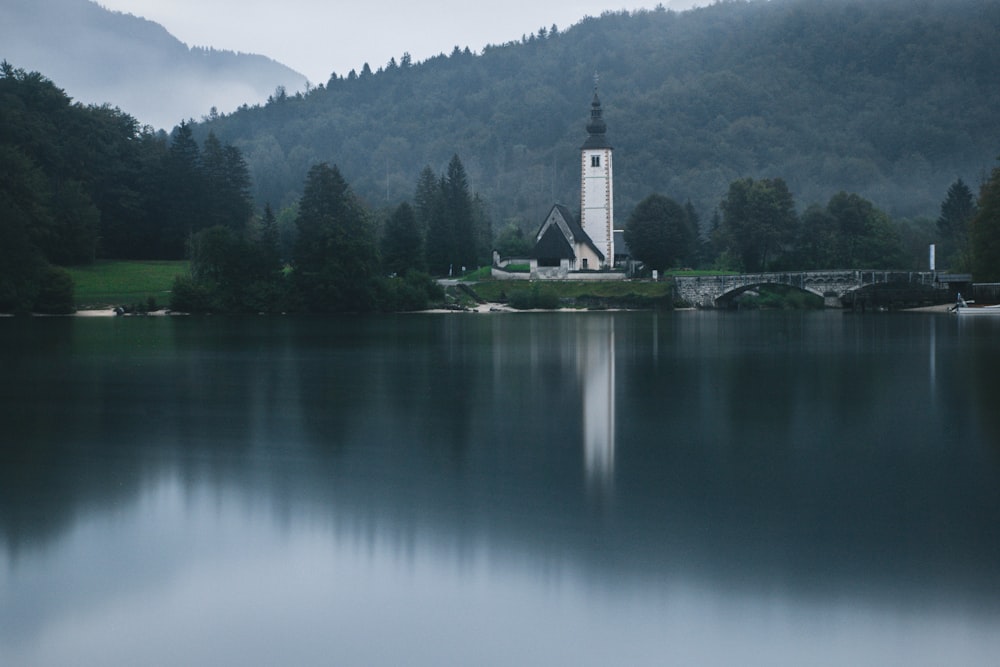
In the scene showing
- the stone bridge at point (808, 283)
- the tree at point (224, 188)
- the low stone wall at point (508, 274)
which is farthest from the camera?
the tree at point (224, 188)

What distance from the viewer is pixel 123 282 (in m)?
81.8

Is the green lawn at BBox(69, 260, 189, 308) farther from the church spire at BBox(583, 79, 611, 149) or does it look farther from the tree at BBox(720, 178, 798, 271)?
the tree at BBox(720, 178, 798, 271)

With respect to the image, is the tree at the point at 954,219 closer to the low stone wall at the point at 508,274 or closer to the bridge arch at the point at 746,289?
the bridge arch at the point at 746,289

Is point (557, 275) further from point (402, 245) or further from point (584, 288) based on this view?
point (402, 245)

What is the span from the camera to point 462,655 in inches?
328

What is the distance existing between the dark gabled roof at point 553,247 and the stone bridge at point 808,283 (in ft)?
36.0

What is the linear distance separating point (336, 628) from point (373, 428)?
10.6 meters

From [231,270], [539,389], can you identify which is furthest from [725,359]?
[231,270]

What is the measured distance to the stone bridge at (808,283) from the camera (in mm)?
83250

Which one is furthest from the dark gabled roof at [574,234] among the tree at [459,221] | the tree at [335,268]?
the tree at [335,268]

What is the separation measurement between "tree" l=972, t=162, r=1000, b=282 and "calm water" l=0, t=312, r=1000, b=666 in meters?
45.2

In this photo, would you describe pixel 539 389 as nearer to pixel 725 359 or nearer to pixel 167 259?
pixel 725 359

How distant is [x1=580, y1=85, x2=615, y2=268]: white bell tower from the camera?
10075cm

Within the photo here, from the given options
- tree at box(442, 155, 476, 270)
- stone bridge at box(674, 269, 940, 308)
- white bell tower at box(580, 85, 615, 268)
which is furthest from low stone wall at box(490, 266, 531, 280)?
stone bridge at box(674, 269, 940, 308)
